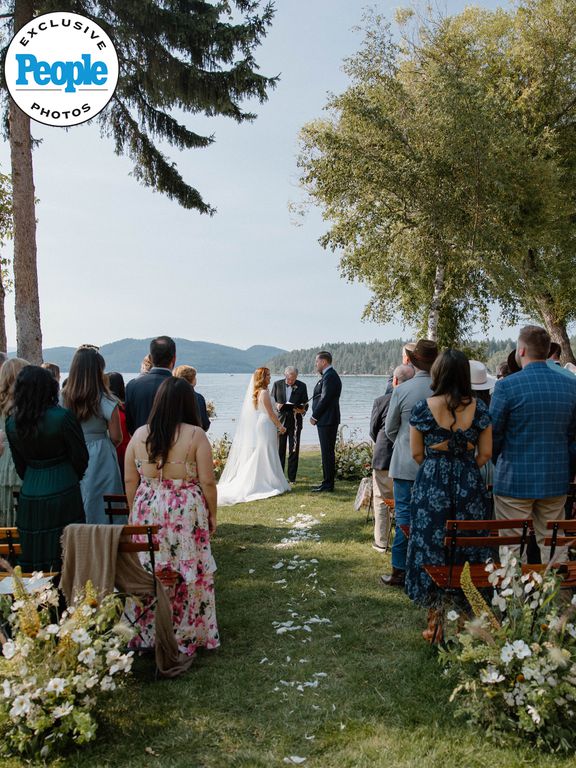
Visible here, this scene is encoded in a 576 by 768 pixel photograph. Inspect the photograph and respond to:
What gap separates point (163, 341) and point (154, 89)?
7.13 meters

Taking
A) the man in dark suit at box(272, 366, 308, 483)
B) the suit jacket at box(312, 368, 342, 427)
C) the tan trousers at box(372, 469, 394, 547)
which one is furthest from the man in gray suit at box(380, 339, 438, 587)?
the man in dark suit at box(272, 366, 308, 483)

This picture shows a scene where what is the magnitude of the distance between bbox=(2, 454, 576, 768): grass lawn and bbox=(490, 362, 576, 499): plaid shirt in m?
1.42

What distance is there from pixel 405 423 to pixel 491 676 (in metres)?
2.81

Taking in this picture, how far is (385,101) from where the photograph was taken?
22.8 meters

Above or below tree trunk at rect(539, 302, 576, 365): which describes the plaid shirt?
below

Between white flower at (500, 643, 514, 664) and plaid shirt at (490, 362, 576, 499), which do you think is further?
plaid shirt at (490, 362, 576, 499)

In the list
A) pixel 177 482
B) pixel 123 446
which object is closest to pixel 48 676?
pixel 177 482

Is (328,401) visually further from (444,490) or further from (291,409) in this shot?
(444,490)

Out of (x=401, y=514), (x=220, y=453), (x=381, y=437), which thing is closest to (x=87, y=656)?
(x=401, y=514)

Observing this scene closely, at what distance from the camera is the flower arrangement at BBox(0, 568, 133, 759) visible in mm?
3172

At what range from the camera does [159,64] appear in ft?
36.0

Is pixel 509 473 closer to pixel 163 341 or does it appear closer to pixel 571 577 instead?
pixel 571 577

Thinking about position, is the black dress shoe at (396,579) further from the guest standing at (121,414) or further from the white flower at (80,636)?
the white flower at (80,636)

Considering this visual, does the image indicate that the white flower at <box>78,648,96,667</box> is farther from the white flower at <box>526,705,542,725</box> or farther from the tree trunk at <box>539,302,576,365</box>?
the tree trunk at <box>539,302,576,365</box>
